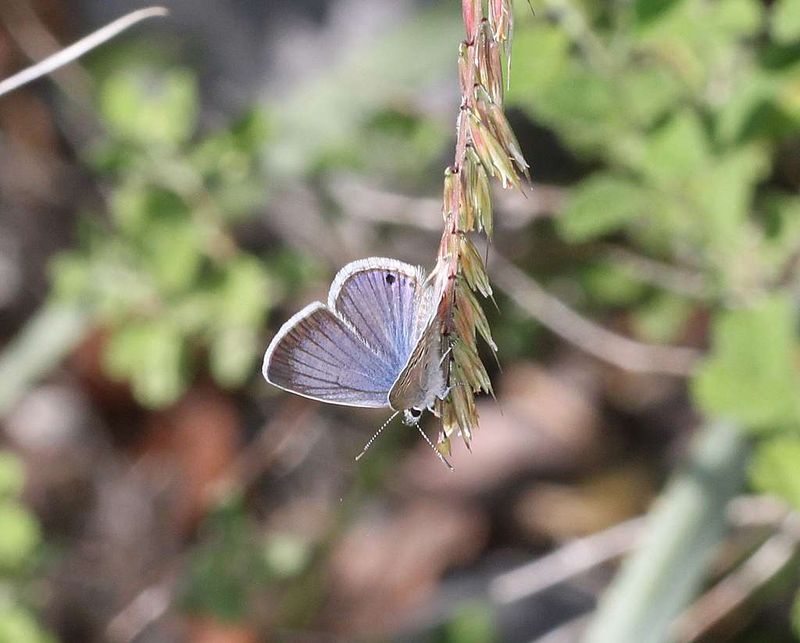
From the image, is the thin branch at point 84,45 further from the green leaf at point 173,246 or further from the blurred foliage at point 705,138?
the green leaf at point 173,246

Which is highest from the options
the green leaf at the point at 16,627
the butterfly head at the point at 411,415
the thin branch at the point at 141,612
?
the thin branch at the point at 141,612

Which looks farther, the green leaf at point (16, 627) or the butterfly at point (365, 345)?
the green leaf at point (16, 627)

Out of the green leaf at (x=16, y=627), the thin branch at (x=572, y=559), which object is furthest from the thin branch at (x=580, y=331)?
the green leaf at (x=16, y=627)

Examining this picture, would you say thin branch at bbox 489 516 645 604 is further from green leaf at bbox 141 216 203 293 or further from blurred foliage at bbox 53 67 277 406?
green leaf at bbox 141 216 203 293

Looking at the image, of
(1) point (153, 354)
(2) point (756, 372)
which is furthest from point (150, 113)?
(2) point (756, 372)

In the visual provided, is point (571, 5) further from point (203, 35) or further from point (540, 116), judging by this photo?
point (203, 35)
